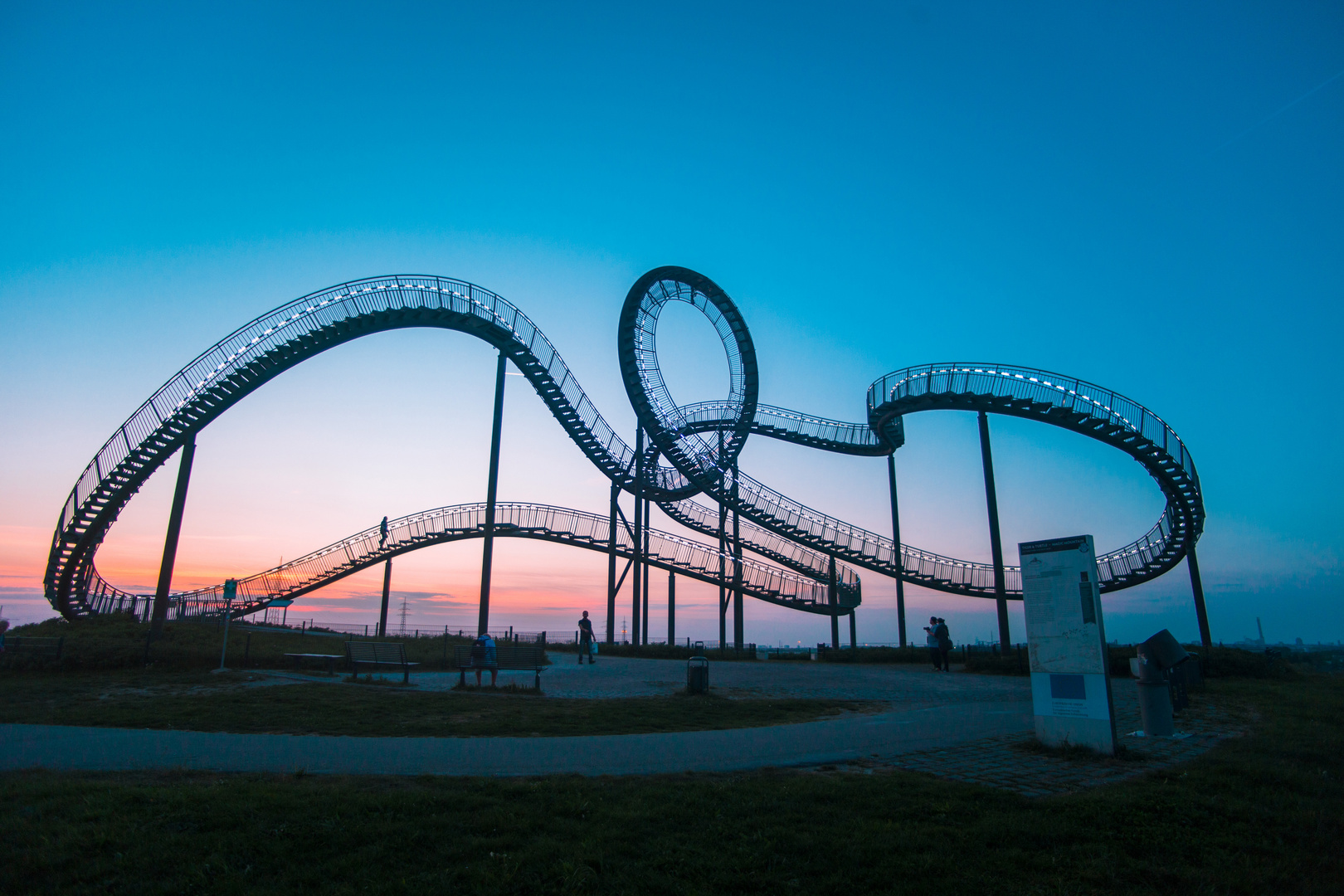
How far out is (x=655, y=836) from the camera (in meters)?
5.11

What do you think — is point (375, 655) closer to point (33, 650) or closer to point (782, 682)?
point (33, 650)

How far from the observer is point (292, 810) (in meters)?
5.30

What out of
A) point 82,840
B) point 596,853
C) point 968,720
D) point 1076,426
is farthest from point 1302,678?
point 82,840

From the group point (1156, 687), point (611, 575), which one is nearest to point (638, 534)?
point (611, 575)

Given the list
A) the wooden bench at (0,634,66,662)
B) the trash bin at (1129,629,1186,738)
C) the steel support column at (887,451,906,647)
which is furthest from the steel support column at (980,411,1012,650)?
the wooden bench at (0,634,66,662)

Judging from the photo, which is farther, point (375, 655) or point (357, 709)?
point (375, 655)

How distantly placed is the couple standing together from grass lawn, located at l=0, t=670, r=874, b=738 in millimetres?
9093

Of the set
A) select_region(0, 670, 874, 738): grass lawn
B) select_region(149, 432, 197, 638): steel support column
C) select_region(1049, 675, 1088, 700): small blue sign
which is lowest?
select_region(0, 670, 874, 738): grass lawn

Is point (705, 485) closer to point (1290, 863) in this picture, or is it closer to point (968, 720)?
point (968, 720)

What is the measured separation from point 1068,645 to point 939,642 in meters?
14.2

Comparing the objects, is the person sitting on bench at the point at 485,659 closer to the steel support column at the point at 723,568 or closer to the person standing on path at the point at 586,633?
the person standing on path at the point at 586,633

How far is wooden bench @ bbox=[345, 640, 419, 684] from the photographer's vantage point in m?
17.1

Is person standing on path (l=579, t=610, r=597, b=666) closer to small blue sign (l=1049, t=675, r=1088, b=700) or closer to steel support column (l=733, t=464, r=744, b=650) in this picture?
steel support column (l=733, t=464, r=744, b=650)

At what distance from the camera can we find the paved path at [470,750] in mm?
7395
